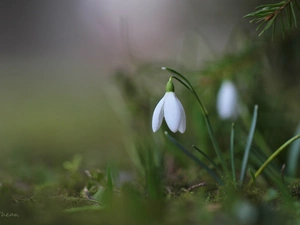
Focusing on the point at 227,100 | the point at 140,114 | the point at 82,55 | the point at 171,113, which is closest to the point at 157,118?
the point at 171,113

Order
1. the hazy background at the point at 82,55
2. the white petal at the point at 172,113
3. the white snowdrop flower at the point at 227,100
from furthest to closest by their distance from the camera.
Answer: the hazy background at the point at 82,55 → the white snowdrop flower at the point at 227,100 → the white petal at the point at 172,113

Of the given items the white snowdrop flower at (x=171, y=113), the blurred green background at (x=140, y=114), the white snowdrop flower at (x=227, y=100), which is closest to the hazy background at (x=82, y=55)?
the blurred green background at (x=140, y=114)

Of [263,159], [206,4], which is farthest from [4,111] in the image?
[263,159]

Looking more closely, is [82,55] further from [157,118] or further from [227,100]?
[157,118]

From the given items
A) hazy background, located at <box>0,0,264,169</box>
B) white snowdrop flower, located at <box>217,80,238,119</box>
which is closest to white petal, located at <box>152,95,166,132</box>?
white snowdrop flower, located at <box>217,80,238,119</box>

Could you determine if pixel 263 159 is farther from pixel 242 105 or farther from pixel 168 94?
pixel 242 105

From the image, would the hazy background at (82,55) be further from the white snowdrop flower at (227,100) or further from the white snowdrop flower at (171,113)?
the white snowdrop flower at (171,113)

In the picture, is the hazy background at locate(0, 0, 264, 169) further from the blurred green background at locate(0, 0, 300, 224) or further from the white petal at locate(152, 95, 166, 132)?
the white petal at locate(152, 95, 166, 132)

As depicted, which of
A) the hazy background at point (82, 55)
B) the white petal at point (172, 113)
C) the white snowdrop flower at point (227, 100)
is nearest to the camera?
the white petal at point (172, 113)
